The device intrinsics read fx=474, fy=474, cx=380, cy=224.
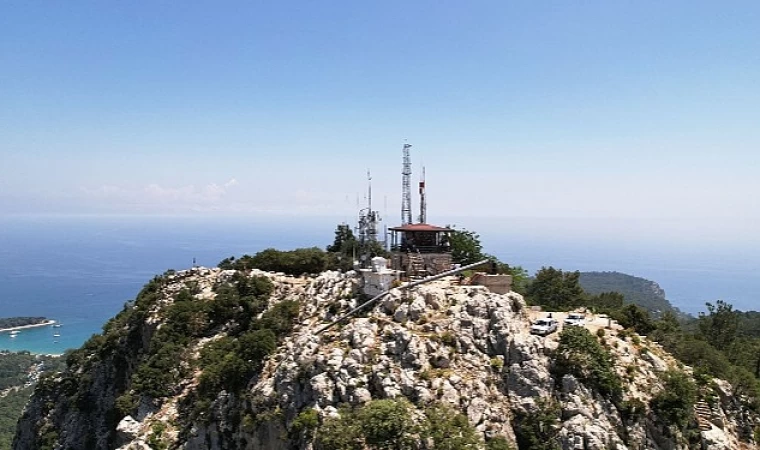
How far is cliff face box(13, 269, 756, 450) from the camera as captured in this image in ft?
86.1

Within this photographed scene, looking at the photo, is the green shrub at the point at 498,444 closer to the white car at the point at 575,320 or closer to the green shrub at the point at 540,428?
the green shrub at the point at 540,428

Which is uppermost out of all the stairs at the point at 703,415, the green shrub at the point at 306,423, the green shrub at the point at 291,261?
the green shrub at the point at 291,261

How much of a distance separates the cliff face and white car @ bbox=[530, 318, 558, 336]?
2.41 ft

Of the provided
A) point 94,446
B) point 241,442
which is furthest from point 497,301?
point 94,446

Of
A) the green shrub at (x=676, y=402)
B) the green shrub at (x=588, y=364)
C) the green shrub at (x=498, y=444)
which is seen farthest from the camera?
the green shrub at (x=588, y=364)

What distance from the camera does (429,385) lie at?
Answer: 87.4ft

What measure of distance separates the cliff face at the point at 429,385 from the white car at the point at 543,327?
735mm

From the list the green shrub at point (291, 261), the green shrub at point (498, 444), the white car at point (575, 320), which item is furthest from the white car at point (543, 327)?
the green shrub at point (291, 261)

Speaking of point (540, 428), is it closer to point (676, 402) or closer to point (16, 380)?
point (676, 402)

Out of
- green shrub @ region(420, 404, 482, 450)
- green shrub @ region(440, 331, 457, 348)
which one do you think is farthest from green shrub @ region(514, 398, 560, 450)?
green shrub @ region(440, 331, 457, 348)

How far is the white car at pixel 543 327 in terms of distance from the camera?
31111 mm

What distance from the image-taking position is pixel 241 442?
29.2 metres

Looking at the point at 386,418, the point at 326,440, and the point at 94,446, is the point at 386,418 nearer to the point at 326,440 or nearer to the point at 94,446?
the point at 326,440

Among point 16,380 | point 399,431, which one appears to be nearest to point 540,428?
point 399,431
